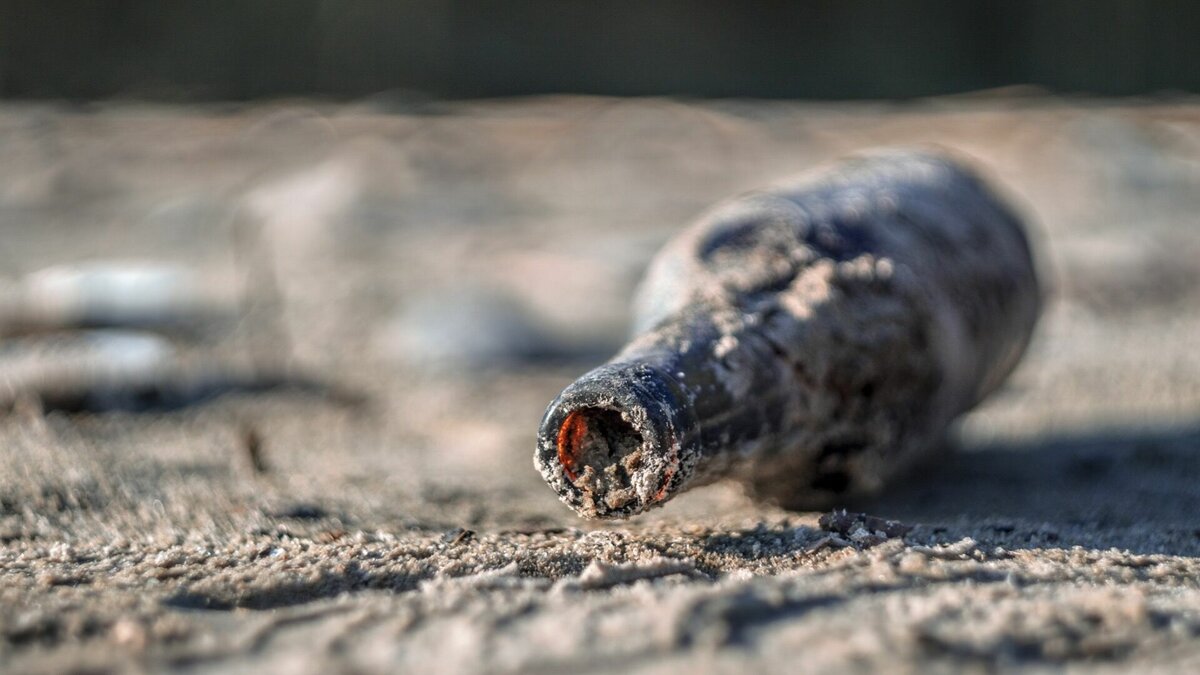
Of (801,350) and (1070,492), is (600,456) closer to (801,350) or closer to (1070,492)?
(801,350)

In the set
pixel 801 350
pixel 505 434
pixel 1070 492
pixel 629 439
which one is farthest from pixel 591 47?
pixel 629 439

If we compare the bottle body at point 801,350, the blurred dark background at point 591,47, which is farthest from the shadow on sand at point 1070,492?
the blurred dark background at point 591,47

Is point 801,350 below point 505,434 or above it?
above

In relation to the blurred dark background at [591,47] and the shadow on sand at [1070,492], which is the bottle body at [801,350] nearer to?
the shadow on sand at [1070,492]

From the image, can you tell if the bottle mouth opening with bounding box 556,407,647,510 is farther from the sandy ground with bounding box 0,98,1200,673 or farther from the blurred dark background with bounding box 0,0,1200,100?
the blurred dark background with bounding box 0,0,1200,100

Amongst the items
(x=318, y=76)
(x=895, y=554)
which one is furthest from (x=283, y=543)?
(x=318, y=76)

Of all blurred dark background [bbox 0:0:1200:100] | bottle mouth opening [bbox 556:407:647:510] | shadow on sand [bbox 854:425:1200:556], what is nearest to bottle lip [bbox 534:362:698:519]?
bottle mouth opening [bbox 556:407:647:510]

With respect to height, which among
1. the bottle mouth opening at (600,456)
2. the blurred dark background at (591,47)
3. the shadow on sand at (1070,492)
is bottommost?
the shadow on sand at (1070,492)
